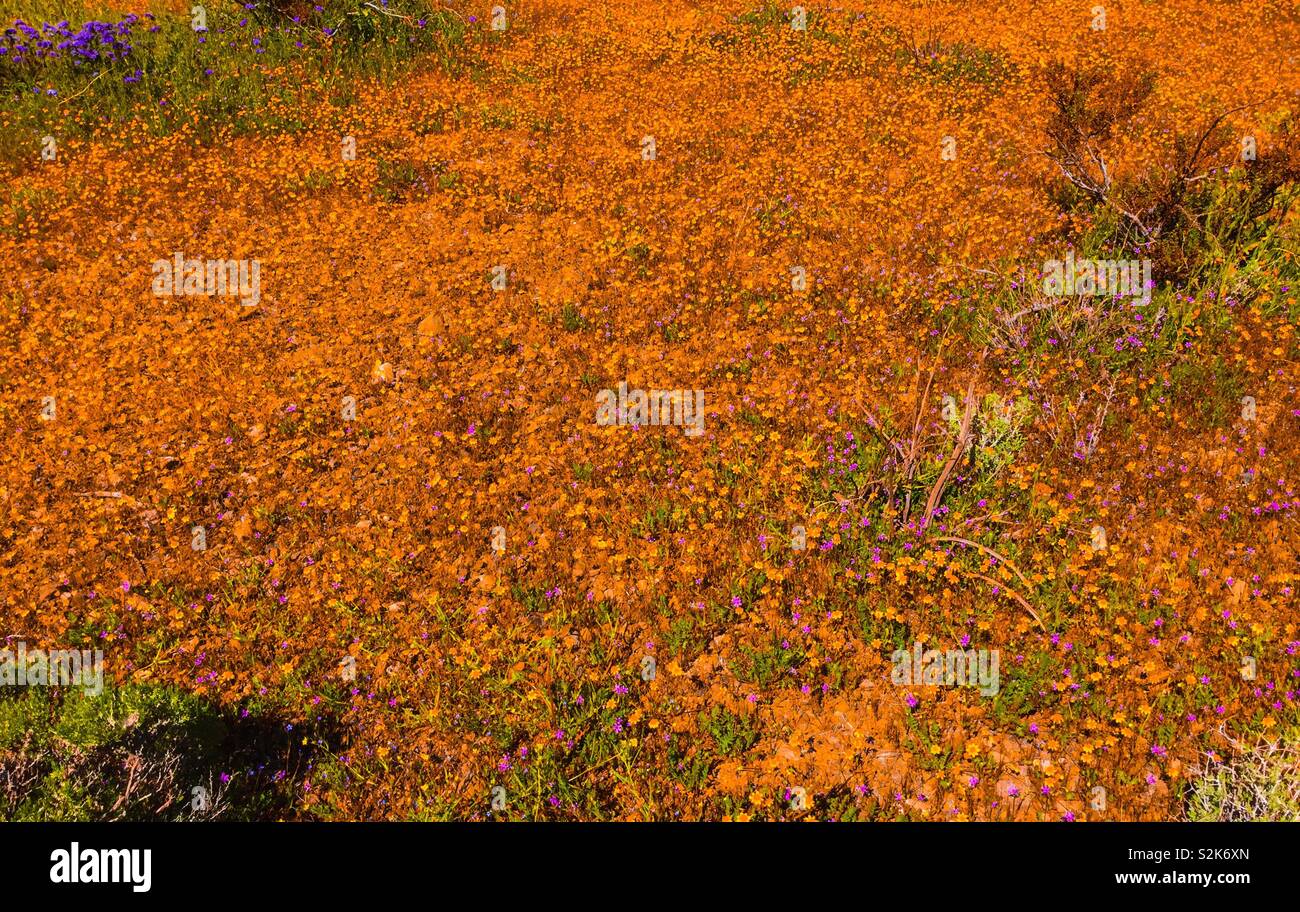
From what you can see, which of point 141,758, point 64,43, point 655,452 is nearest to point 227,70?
point 64,43

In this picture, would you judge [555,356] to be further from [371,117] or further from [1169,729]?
[371,117]

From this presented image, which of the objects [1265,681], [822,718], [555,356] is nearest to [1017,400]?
[1265,681]

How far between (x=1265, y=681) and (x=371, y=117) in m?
17.5

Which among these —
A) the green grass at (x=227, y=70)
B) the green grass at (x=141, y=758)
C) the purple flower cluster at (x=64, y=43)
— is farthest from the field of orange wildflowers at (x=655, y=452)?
the purple flower cluster at (x=64, y=43)

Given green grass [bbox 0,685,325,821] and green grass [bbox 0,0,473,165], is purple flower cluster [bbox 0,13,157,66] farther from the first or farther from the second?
green grass [bbox 0,685,325,821]

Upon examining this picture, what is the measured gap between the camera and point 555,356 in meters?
9.49

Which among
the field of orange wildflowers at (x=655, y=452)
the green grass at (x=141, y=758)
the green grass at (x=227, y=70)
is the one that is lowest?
the green grass at (x=141, y=758)

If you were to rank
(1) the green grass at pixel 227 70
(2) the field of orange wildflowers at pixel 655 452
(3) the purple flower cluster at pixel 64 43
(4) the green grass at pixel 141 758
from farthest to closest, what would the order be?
(3) the purple flower cluster at pixel 64 43
(1) the green grass at pixel 227 70
(2) the field of orange wildflowers at pixel 655 452
(4) the green grass at pixel 141 758

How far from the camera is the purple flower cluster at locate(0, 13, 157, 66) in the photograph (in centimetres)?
1566

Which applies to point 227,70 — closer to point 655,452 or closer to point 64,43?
point 64,43

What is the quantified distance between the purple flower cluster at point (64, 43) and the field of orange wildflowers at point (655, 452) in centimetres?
48

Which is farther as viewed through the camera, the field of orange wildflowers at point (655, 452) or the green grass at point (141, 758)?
the field of orange wildflowers at point (655, 452)

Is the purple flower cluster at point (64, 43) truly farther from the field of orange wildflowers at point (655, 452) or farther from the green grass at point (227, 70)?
the field of orange wildflowers at point (655, 452)

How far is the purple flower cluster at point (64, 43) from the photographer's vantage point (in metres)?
15.7
